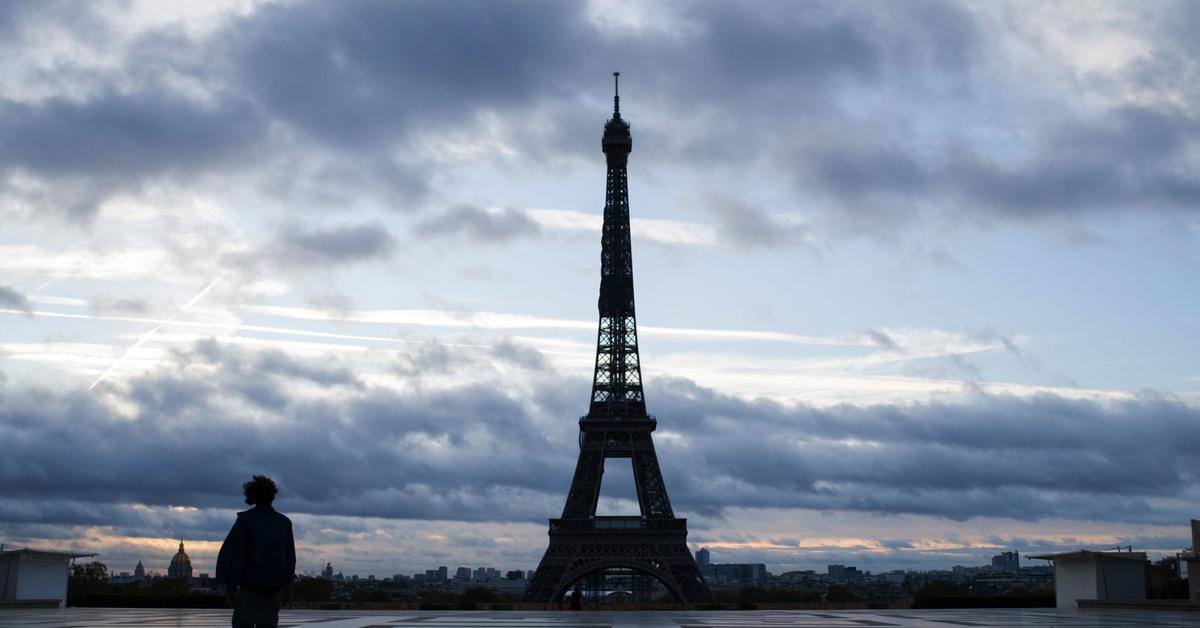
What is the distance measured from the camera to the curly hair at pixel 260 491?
11.6 m

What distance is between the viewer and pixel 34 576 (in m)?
37.8

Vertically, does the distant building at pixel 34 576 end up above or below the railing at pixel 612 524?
below

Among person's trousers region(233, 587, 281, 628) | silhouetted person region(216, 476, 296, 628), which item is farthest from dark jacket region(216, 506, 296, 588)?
person's trousers region(233, 587, 281, 628)

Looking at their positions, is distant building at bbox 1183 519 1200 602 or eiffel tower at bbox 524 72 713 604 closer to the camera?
distant building at bbox 1183 519 1200 602

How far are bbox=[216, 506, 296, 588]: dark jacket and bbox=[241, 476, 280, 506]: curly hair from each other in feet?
0.76

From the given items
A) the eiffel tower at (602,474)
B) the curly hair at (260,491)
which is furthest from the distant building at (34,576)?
the eiffel tower at (602,474)

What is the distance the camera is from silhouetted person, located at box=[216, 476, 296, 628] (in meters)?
11.2

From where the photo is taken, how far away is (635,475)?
4023 inches

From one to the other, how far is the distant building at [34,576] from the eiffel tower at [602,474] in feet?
181

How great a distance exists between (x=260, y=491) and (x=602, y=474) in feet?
304

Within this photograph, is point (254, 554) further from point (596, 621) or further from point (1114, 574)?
point (1114, 574)

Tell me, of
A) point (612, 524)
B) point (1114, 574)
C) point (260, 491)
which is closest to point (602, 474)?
point (612, 524)

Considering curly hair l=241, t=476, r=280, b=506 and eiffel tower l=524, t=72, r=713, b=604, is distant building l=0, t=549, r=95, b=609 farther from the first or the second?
eiffel tower l=524, t=72, r=713, b=604

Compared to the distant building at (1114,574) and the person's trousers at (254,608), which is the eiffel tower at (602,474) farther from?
the person's trousers at (254,608)
